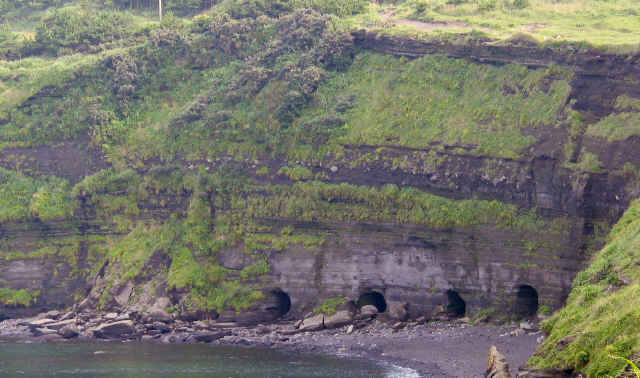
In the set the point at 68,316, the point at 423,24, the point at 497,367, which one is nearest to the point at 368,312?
the point at 68,316

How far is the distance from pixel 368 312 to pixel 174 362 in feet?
31.7

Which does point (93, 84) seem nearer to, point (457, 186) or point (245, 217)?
point (245, 217)

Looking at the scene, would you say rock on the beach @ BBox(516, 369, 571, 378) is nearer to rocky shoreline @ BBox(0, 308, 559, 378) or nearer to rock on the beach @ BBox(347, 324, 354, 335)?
rocky shoreline @ BBox(0, 308, 559, 378)

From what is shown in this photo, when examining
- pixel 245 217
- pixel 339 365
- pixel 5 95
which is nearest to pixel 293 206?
pixel 245 217

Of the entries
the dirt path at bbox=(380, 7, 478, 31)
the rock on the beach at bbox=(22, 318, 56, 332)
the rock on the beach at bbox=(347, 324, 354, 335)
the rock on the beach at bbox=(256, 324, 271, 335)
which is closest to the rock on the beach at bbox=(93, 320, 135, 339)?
the rock on the beach at bbox=(22, 318, 56, 332)

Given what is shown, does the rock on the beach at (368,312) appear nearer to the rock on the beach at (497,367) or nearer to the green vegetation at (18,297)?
the rock on the beach at (497,367)

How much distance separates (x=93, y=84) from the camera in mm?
57656

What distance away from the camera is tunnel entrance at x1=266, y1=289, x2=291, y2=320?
149ft

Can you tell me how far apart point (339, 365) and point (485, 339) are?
19.6 ft

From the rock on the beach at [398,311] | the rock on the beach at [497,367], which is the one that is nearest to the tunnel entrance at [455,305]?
the rock on the beach at [398,311]

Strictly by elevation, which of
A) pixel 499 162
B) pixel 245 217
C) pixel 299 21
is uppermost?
pixel 299 21

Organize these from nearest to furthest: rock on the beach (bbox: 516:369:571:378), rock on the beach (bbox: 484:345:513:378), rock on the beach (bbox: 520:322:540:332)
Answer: rock on the beach (bbox: 516:369:571:378)
rock on the beach (bbox: 484:345:513:378)
rock on the beach (bbox: 520:322:540:332)

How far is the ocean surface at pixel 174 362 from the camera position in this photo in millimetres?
35750

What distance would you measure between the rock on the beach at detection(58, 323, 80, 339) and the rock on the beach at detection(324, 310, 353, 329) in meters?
12.2
